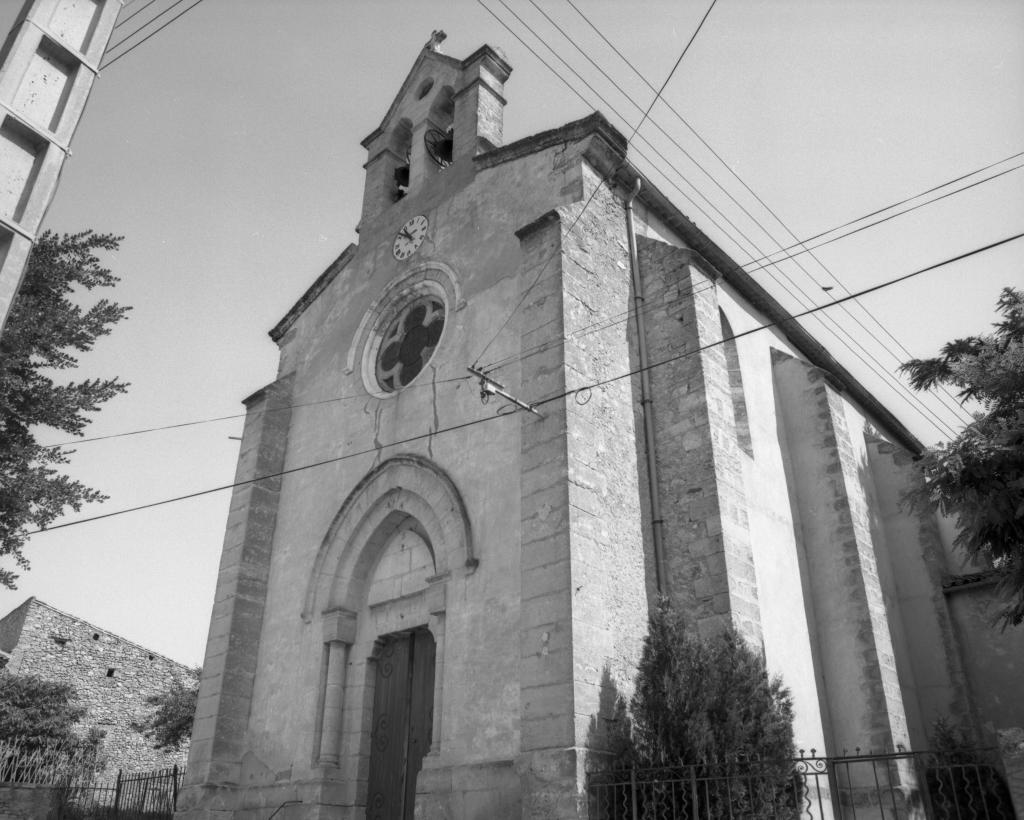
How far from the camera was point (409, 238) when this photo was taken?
1384 centimetres

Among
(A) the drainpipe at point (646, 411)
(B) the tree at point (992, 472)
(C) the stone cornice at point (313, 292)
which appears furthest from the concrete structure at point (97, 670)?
Result: (B) the tree at point (992, 472)

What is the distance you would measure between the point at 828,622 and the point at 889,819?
274cm

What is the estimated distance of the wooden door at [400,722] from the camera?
9.98 meters

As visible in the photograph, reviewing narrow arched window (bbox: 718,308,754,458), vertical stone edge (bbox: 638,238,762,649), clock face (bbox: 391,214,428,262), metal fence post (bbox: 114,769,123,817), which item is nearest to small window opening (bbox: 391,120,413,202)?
clock face (bbox: 391,214,428,262)

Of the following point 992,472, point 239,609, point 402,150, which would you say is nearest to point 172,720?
point 239,609

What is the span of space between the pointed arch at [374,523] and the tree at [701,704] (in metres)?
3.13

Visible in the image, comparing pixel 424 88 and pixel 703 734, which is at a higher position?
pixel 424 88

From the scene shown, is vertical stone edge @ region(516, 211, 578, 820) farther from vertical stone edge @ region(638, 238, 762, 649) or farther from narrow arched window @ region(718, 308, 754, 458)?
narrow arched window @ region(718, 308, 754, 458)

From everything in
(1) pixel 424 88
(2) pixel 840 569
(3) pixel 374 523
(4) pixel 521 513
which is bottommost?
(4) pixel 521 513

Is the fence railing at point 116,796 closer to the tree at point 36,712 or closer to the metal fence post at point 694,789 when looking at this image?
the metal fence post at point 694,789

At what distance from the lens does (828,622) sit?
12.2 metres

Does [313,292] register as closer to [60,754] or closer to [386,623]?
[386,623]

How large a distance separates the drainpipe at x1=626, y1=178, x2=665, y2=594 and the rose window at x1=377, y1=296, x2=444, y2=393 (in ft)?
9.48

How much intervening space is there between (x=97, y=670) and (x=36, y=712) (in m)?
4.12
